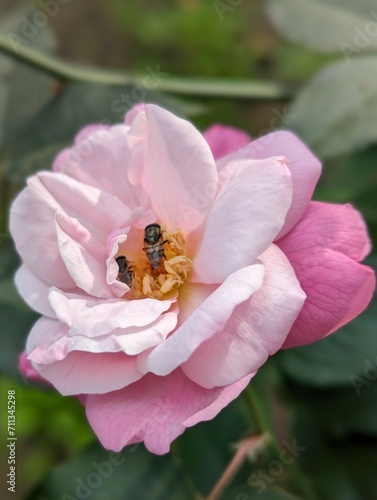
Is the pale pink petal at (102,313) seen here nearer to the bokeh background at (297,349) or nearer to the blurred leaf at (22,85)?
the bokeh background at (297,349)

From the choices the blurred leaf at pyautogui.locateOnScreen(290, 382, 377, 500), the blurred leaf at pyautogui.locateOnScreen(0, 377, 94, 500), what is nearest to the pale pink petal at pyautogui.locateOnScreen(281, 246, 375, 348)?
the blurred leaf at pyautogui.locateOnScreen(290, 382, 377, 500)

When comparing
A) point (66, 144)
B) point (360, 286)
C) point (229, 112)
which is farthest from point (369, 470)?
point (229, 112)

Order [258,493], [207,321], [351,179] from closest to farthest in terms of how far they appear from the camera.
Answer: [207,321], [258,493], [351,179]

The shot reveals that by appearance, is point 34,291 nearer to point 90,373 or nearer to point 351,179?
point 90,373

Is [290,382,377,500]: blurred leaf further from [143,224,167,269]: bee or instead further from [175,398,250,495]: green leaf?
[143,224,167,269]: bee

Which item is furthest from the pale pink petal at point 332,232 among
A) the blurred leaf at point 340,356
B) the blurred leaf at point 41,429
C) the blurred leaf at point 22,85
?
the blurred leaf at point 41,429

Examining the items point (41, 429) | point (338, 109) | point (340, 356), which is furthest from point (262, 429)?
point (41, 429)

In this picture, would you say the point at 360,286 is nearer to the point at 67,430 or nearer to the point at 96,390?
the point at 96,390
